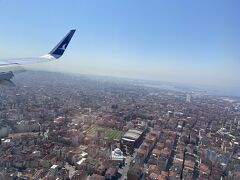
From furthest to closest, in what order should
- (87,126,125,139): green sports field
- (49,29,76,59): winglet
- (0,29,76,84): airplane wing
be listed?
(87,126,125,139): green sports field → (49,29,76,59): winglet → (0,29,76,84): airplane wing

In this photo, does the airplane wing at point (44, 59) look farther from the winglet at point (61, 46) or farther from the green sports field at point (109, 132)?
the green sports field at point (109, 132)

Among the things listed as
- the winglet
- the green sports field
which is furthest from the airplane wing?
the green sports field

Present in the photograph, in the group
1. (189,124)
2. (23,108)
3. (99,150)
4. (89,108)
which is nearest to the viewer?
(99,150)

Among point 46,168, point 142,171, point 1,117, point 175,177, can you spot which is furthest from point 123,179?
point 1,117

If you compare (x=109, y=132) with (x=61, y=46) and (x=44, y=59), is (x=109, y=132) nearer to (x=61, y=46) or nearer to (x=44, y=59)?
(x=44, y=59)

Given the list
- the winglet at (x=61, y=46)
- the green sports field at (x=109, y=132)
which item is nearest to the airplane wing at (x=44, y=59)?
the winglet at (x=61, y=46)

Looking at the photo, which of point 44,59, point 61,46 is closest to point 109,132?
point 44,59

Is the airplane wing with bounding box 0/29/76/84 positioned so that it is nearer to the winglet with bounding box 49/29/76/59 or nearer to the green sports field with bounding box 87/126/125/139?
the winglet with bounding box 49/29/76/59

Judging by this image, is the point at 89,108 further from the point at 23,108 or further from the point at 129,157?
the point at 129,157
